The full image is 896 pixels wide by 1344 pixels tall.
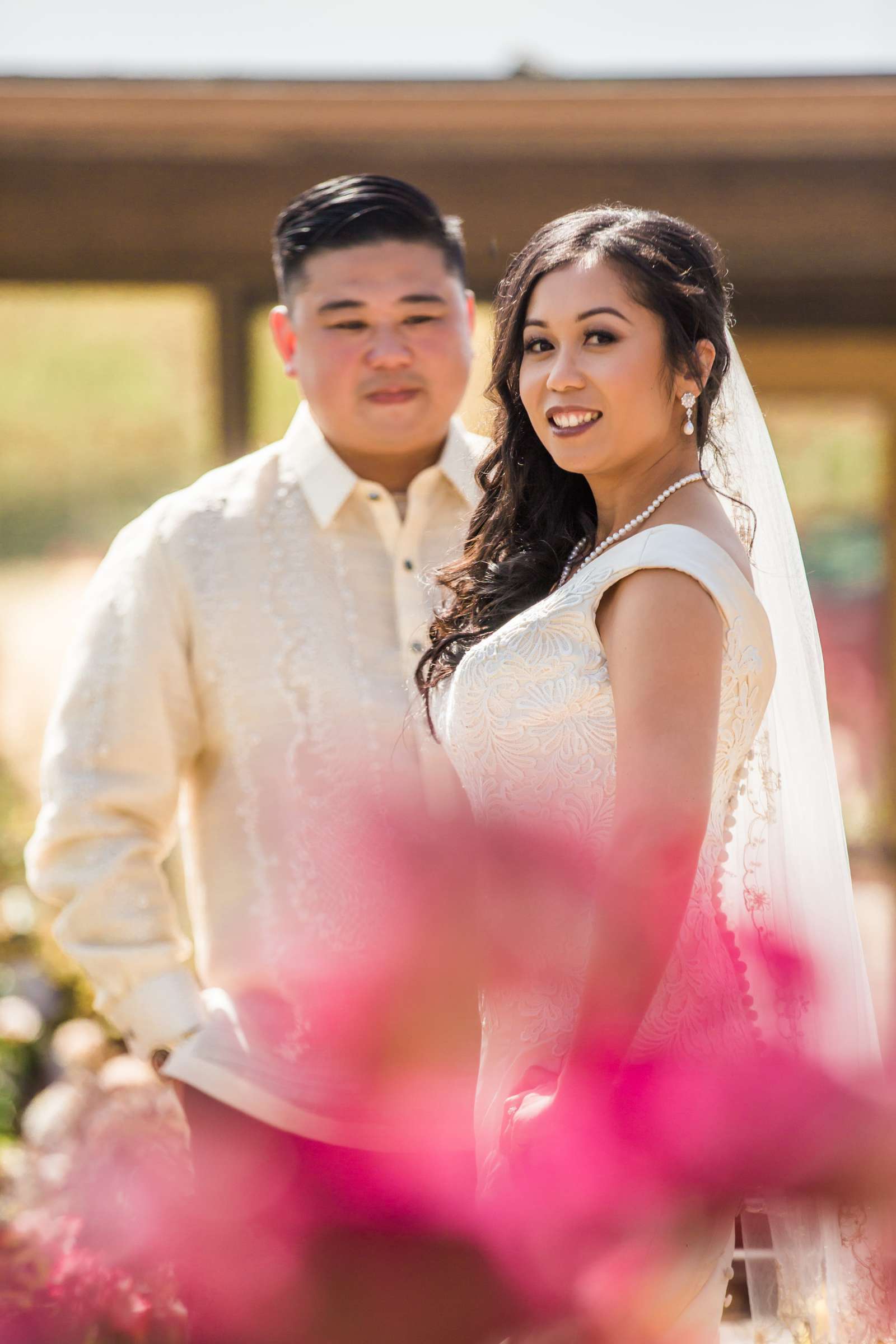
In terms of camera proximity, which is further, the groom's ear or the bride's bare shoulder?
the groom's ear

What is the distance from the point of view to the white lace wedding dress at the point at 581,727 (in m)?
1.50

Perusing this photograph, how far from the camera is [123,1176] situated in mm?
2113

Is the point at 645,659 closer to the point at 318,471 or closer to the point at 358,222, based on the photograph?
the point at 318,471

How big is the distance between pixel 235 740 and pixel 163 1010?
45cm

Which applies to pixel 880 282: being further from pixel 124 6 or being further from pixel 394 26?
pixel 124 6

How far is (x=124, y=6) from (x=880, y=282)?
2648mm

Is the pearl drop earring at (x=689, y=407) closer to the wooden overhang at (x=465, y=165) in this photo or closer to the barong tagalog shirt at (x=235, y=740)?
the barong tagalog shirt at (x=235, y=740)

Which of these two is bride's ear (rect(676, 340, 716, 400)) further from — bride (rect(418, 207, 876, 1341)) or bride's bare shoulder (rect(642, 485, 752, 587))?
bride's bare shoulder (rect(642, 485, 752, 587))

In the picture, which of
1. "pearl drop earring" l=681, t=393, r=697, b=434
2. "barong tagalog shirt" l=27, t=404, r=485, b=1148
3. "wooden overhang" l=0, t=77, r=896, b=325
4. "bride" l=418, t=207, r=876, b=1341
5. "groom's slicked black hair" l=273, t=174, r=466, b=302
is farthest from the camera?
"wooden overhang" l=0, t=77, r=896, b=325

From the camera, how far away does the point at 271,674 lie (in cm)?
235

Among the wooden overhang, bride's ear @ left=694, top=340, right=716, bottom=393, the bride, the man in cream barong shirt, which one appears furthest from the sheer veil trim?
the wooden overhang

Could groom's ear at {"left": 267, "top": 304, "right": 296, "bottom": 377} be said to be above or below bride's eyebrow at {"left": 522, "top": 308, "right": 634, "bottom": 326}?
above

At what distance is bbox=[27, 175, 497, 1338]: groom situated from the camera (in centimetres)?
225

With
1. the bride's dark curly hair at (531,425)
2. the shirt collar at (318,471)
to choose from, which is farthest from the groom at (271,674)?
the bride's dark curly hair at (531,425)
